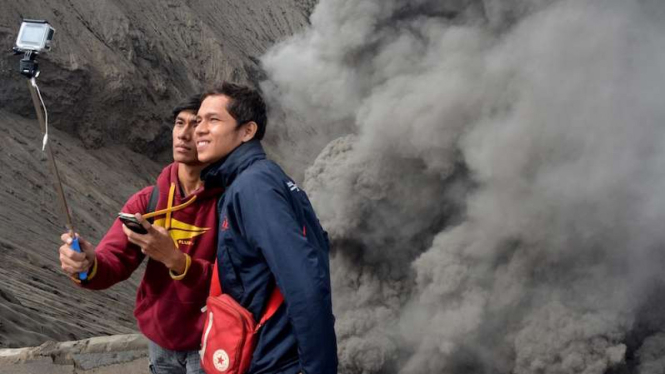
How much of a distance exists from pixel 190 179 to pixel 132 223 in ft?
1.33

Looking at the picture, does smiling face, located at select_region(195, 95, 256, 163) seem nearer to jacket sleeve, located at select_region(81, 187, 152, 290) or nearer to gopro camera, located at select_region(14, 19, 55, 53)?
→ jacket sleeve, located at select_region(81, 187, 152, 290)

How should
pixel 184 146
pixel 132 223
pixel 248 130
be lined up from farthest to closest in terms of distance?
pixel 184 146 → pixel 248 130 → pixel 132 223

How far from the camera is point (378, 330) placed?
13.6 meters

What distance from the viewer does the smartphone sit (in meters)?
1.85

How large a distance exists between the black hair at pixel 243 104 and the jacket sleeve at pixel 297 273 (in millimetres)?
373

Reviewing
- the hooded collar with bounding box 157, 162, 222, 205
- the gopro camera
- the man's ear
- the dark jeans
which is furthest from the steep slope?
the man's ear

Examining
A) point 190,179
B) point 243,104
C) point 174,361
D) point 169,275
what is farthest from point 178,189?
point 174,361

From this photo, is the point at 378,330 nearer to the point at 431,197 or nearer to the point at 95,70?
the point at 431,197

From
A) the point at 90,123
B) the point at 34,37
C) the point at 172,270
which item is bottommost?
the point at 90,123

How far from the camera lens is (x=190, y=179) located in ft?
7.38

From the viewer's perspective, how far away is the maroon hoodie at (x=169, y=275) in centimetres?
208

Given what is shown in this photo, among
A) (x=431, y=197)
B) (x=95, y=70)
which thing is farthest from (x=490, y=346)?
(x=95, y=70)

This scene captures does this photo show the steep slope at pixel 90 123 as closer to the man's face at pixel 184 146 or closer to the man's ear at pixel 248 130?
the man's face at pixel 184 146

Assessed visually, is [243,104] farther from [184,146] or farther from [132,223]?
[132,223]
